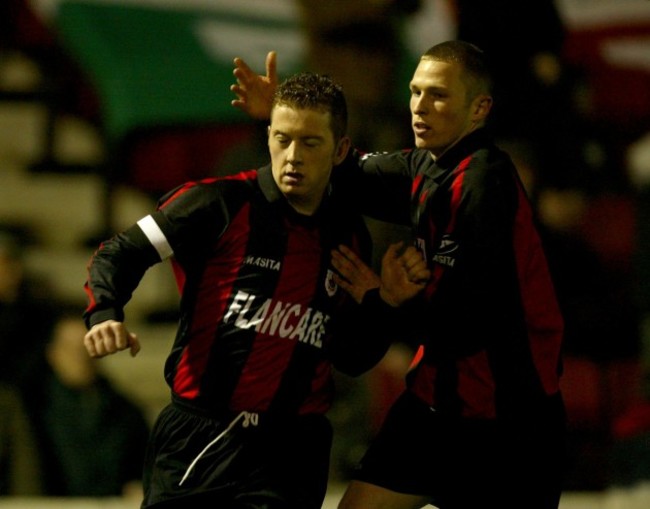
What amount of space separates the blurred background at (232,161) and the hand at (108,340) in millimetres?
2071

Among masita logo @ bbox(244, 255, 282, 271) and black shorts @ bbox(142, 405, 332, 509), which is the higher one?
masita logo @ bbox(244, 255, 282, 271)

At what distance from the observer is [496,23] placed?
16.2ft

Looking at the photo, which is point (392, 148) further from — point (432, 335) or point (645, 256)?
point (432, 335)

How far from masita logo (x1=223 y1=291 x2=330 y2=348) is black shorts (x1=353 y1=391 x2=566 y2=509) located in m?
0.38

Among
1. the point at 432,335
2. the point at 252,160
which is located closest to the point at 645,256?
the point at 252,160

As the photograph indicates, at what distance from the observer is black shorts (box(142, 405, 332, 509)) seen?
9.62 ft

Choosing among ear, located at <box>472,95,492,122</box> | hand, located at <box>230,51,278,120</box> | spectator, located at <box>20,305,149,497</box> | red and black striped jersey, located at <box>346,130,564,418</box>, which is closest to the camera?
red and black striped jersey, located at <box>346,130,564,418</box>

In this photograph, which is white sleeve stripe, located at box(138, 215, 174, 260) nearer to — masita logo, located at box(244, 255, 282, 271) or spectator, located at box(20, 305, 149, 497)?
masita logo, located at box(244, 255, 282, 271)

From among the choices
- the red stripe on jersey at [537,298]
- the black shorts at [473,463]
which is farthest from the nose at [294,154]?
the black shorts at [473,463]

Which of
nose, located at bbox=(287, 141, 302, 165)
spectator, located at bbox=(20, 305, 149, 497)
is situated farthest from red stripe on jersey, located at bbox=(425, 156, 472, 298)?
spectator, located at bbox=(20, 305, 149, 497)

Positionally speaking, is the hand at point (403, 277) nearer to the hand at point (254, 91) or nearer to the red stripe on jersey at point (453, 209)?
the red stripe on jersey at point (453, 209)

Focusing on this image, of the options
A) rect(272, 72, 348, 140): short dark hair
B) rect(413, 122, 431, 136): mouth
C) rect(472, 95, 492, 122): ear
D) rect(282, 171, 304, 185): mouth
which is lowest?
rect(282, 171, 304, 185): mouth

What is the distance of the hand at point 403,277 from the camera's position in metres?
2.92

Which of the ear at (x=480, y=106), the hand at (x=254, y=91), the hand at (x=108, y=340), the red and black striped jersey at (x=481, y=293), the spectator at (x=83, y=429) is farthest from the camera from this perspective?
the spectator at (x=83, y=429)
